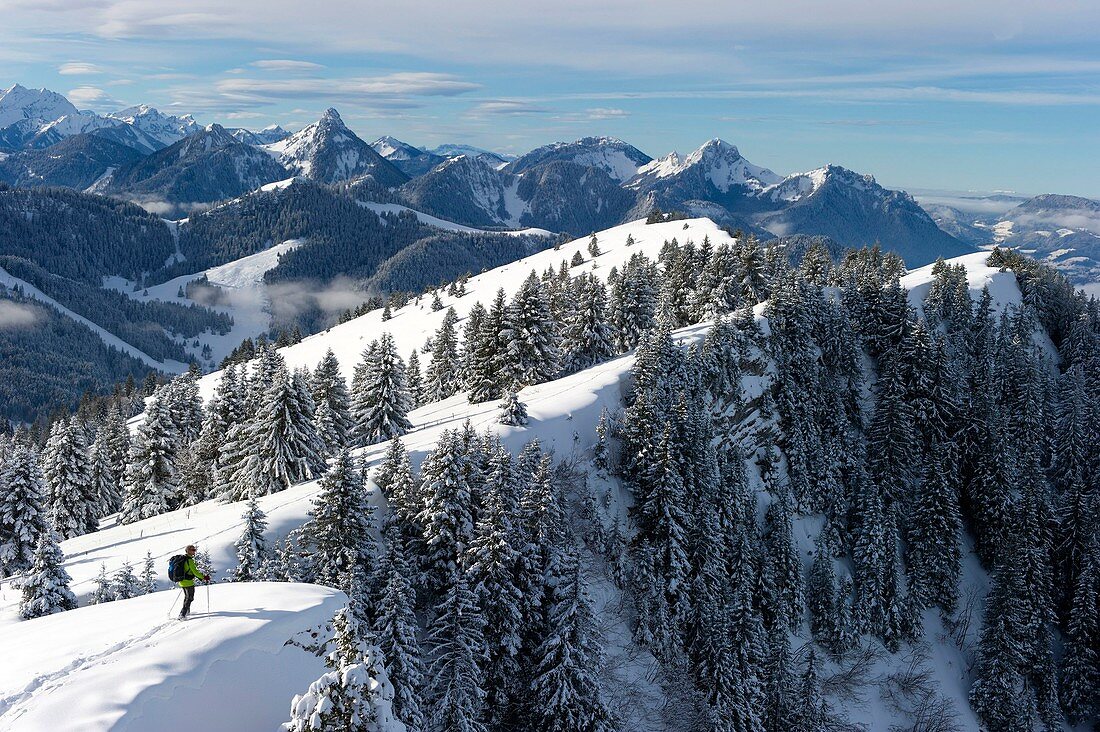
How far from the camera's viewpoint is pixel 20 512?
42.8 meters

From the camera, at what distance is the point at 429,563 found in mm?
32531

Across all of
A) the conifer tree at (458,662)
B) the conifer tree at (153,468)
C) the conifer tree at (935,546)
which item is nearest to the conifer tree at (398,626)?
the conifer tree at (458,662)

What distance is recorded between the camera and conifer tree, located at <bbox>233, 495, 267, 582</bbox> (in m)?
29.3

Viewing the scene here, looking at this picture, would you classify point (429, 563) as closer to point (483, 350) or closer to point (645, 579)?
point (645, 579)

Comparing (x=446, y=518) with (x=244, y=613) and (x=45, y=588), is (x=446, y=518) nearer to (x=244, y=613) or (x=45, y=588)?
(x=244, y=613)

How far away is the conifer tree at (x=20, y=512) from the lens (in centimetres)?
4175

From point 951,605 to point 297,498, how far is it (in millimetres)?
56223

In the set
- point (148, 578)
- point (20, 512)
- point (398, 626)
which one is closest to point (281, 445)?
point (20, 512)

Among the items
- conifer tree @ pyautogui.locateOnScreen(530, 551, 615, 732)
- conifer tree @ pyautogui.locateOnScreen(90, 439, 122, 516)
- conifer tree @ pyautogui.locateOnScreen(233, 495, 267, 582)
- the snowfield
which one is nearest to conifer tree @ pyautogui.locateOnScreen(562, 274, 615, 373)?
the snowfield

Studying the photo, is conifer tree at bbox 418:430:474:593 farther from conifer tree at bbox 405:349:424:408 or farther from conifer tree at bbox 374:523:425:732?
conifer tree at bbox 405:349:424:408

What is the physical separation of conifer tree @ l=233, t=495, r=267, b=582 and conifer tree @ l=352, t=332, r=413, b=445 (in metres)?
21.8

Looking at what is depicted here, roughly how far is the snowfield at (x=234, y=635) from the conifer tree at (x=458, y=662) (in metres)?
8.94

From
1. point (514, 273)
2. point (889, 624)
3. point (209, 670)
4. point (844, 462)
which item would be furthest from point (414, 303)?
point (209, 670)

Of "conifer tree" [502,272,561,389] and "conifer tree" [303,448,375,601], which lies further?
"conifer tree" [502,272,561,389]
